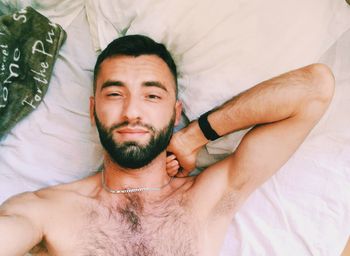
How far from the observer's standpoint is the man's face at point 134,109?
51.6 inches

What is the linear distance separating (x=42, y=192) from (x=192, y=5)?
Result: 0.77m

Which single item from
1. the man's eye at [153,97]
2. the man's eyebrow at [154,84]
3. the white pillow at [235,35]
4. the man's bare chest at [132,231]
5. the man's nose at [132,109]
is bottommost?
the man's bare chest at [132,231]

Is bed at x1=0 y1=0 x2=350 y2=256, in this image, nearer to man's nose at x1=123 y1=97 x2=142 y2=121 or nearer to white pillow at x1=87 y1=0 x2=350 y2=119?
white pillow at x1=87 y1=0 x2=350 y2=119

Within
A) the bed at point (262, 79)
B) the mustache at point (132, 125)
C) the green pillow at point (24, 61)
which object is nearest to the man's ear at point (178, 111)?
the bed at point (262, 79)

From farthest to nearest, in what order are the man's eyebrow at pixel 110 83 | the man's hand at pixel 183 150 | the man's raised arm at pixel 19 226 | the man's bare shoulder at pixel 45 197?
the man's hand at pixel 183 150
the man's eyebrow at pixel 110 83
the man's bare shoulder at pixel 45 197
the man's raised arm at pixel 19 226

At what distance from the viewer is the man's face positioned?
1.31 m

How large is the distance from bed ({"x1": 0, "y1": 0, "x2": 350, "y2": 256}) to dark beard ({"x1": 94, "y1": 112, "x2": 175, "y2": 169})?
0.20 meters

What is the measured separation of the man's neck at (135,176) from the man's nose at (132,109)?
18 cm

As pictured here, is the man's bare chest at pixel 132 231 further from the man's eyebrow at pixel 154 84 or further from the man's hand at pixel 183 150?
the man's eyebrow at pixel 154 84

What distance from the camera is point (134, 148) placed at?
1313mm

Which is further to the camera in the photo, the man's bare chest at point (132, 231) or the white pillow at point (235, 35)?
the white pillow at point (235, 35)

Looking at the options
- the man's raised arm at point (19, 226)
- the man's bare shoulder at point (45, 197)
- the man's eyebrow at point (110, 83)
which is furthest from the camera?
the man's eyebrow at point (110, 83)

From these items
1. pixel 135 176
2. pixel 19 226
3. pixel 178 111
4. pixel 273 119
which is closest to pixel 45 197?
pixel 19 226

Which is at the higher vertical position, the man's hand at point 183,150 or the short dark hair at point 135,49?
the short dark hair at point 135,49
